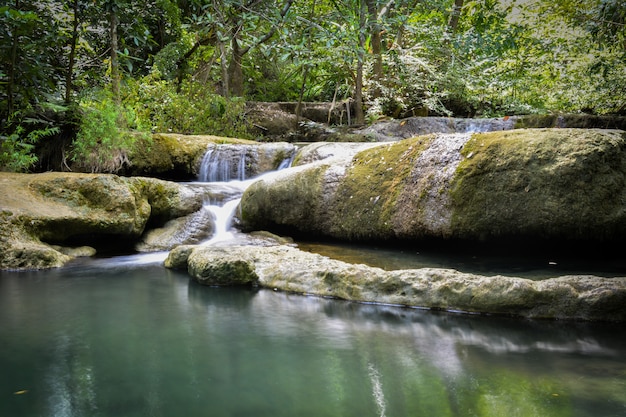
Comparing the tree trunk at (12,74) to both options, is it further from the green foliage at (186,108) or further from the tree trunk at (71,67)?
the green foliage at (186,108)

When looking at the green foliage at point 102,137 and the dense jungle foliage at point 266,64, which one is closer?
the dense jungle foliage at point 266,64

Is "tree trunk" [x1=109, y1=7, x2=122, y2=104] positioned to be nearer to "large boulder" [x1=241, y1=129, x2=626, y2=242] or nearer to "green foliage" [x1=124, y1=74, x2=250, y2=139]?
"green foliage" [x1=124, y1=74, x2=250, y2=139]

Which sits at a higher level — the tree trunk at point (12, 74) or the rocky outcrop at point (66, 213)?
the tree trunk at point (12, 74)

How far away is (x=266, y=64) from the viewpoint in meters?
18.2

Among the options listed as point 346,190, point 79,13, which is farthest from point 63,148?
point 346,190

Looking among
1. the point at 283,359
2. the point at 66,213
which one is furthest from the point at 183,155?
the point at 283,359

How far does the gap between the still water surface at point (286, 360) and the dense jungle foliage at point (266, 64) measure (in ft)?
7.81

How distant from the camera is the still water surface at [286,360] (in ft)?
8.32

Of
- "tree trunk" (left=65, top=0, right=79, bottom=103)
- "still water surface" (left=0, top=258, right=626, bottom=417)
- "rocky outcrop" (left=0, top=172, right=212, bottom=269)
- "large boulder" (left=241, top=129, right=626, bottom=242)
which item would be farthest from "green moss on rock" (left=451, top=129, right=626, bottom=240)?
"tree trunk" (left=65, top=0, right=79, bottom=103)

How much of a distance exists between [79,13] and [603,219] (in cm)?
859

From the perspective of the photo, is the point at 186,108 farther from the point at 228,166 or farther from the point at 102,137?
the point at 102,137

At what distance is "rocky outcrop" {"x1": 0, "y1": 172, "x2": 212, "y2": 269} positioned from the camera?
6.38 meters

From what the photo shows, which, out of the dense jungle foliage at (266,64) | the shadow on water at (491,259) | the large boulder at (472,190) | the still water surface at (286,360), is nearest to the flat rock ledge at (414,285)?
the still water surface at (286,360)

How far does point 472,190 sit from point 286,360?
353 centimetres
